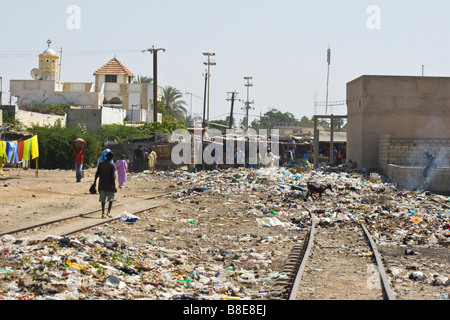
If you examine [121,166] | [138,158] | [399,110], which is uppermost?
[399,110]

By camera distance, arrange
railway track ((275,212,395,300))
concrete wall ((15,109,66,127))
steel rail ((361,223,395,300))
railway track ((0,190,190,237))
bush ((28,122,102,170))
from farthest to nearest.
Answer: concrete wall ((15,109,66,127)) → bush ((28,122,102,170)) → railway track ((0,190,190,237)) → railway track ((275,212,395,300)) → steel rail ((361,223,395,300))

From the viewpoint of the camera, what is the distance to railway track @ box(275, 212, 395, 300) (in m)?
6.55

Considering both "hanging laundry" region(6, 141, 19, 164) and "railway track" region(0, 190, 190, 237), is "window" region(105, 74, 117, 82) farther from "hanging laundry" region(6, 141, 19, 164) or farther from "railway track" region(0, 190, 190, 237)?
"railway track" region(0, 190, 190, 237)

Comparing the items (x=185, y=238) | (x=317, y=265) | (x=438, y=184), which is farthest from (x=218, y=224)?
(x=438, y=184)

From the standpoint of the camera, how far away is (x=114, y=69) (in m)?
65.7

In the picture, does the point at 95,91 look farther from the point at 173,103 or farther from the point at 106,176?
the point at 106,176

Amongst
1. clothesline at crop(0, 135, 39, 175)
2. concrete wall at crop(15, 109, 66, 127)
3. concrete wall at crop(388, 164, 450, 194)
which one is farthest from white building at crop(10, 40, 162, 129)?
concrete wall at crop(388, 164, 450, 194)

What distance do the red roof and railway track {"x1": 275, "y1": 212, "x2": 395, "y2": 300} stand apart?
57191mm

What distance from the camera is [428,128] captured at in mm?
32188

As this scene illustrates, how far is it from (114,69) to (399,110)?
135 ft

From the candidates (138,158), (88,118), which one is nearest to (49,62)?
(88,118)

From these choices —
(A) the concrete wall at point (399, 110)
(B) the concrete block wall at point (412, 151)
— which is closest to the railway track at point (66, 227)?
(B) the concrete block wall at point (412, 151)

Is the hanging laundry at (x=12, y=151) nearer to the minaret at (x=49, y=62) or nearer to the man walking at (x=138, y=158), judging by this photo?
the man walking at (x=138, y=158)
